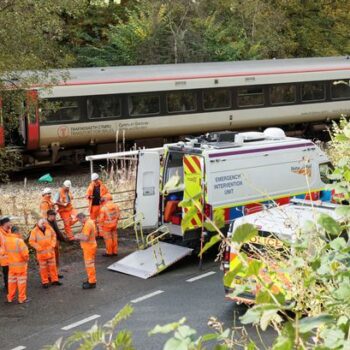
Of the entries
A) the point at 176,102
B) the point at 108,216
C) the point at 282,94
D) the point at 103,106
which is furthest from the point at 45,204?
the point at 282,94

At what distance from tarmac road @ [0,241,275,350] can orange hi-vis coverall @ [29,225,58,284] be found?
24 cm

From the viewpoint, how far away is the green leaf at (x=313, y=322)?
2307 millimetres

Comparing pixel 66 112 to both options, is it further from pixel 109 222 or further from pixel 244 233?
pixel 244 233

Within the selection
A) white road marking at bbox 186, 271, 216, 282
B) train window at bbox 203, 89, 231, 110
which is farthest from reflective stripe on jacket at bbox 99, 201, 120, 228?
train window at bbox 203, 89, 231, 110

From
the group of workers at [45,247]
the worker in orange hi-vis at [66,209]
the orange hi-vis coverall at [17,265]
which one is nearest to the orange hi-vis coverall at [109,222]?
the group of workers at [45,247]

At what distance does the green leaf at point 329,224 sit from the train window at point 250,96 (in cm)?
1969

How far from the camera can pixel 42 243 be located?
10.9m

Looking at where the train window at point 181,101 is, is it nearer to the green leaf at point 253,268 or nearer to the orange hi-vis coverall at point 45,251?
the orange hi-vis coverall at point 45,251

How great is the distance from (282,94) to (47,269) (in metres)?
14.2

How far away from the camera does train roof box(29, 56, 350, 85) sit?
64.0ft

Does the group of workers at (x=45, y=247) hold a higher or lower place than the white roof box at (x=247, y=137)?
lower

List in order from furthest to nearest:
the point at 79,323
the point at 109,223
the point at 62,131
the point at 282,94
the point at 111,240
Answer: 1. the point at 282,94
2. the point at 62,131
3. the point at 111,240
4. the point at 109,223
5. the point at 79,323

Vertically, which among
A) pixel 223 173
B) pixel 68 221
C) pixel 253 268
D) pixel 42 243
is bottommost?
pixel 68 221

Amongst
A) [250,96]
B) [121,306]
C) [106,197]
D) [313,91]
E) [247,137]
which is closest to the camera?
[121,306]
